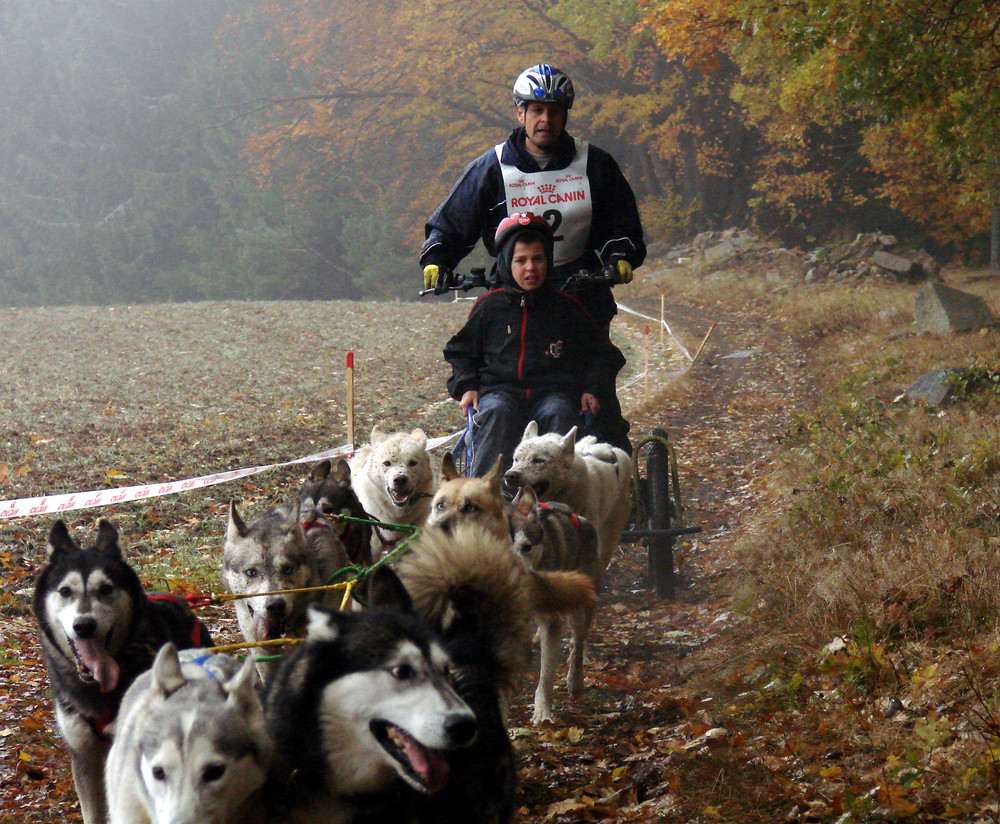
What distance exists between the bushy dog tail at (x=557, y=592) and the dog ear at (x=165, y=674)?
156cm

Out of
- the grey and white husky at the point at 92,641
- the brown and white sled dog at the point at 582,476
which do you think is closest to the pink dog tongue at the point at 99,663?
the grey and white husky at the point at 92,641

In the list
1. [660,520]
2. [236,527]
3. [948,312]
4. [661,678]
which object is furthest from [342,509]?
[948,312]

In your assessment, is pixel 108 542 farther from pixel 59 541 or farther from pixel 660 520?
pixel 660 520

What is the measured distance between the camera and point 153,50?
4562 centimetres

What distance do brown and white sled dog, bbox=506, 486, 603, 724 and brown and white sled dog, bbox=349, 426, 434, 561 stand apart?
1.10m

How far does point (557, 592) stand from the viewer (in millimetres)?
3893

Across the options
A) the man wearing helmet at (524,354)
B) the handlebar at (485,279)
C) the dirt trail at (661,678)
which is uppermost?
the handlebar at (485,279)

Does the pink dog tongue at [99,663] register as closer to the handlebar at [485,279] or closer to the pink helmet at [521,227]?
the handlebar at [485,279]

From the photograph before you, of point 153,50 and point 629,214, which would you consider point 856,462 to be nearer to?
point 629,214

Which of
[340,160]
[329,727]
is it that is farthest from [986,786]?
[340,160]

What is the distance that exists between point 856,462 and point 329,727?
258 inches

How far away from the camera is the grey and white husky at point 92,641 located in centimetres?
336

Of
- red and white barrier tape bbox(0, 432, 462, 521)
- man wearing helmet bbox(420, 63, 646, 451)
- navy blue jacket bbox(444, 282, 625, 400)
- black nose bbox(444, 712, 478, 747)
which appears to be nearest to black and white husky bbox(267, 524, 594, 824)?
black nose bbox(444, 712, 478, 747)

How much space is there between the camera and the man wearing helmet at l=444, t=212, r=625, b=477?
6156 mm
